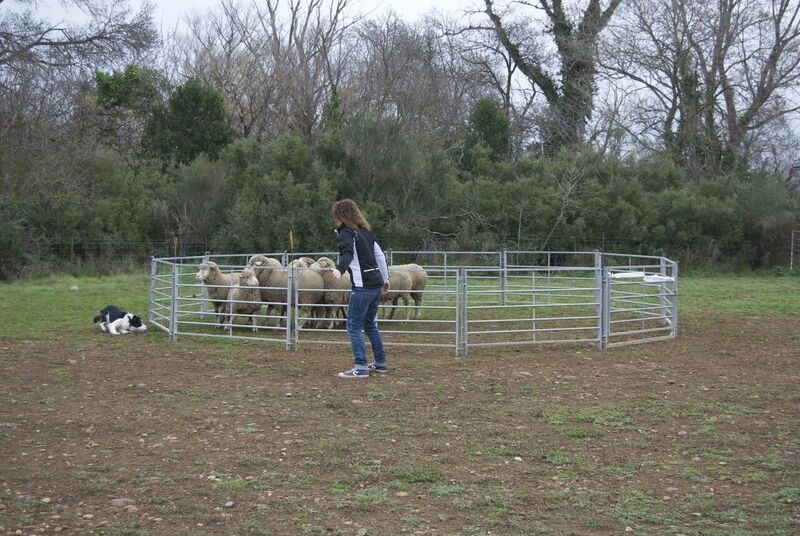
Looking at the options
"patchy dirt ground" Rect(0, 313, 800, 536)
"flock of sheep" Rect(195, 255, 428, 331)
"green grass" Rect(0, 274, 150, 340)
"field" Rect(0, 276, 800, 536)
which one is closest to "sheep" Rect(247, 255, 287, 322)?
"flock of sheep" Rect(195, 255, 428, 331)

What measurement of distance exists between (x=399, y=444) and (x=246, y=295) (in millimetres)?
6344

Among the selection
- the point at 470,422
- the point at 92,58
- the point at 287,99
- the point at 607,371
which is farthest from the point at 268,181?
the point at 470,422

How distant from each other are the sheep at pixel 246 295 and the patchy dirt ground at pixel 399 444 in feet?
5.57

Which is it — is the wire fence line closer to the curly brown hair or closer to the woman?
the woman

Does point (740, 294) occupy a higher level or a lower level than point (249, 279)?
lower

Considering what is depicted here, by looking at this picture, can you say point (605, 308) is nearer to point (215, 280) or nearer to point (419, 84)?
point (215, 280)

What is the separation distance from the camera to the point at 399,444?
6320 mm

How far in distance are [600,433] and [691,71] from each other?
27.3 meters

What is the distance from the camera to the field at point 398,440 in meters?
4.83

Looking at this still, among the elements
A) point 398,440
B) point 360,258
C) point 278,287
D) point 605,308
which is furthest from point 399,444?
point 278,287

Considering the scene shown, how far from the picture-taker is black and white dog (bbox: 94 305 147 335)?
11.9 m

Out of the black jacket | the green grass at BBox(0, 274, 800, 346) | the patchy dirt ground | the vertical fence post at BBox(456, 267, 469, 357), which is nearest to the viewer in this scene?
the patchy dirt ground

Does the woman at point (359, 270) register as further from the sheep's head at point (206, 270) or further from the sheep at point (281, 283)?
the sheep's head at point (206, 270)

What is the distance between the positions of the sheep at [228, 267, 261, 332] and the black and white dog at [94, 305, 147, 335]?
1277mm
